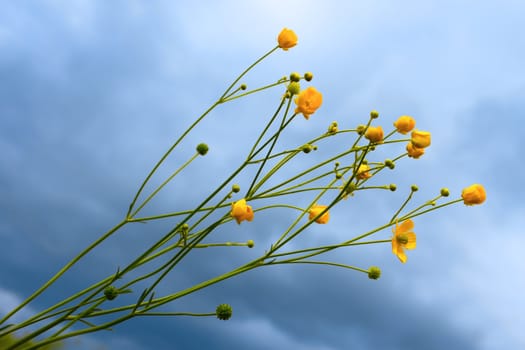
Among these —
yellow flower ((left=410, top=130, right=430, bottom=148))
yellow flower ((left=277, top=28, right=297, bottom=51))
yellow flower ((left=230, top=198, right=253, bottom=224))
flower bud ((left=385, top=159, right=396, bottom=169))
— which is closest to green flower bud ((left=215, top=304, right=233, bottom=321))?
yellow flower ((left=230, top=198, right=253, bottom=224))

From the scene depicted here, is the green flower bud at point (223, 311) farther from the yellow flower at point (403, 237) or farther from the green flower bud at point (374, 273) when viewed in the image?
the yellow flower at point (403, 237)

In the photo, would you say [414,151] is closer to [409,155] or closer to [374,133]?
[409,155]

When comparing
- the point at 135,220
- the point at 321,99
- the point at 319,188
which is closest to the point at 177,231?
the point at 135,220

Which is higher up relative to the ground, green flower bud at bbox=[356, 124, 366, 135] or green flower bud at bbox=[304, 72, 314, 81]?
green flower bud at bbox=[304, 72, 314, 81]

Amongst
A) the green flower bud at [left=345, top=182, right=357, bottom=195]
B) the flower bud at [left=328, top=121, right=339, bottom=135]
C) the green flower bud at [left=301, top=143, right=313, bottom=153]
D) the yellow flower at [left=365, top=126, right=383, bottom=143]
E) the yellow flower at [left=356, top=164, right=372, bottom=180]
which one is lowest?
the green flower bud at [left=345, top=182, right=357, bottom=195]

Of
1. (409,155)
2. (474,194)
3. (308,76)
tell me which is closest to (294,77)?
(308,76)

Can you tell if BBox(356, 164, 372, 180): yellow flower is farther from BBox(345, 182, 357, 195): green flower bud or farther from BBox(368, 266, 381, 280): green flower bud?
BBox(368, 266, 381, 280): green flower bud

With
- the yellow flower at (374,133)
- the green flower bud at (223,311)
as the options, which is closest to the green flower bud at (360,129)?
the yellow flower at (374,133)

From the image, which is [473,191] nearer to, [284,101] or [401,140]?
[401,140]
